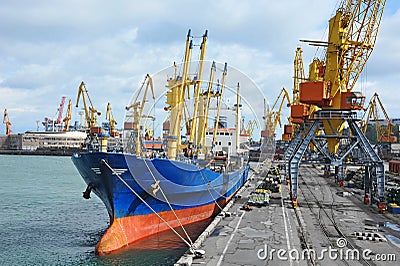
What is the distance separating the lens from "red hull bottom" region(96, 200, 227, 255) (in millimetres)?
18984

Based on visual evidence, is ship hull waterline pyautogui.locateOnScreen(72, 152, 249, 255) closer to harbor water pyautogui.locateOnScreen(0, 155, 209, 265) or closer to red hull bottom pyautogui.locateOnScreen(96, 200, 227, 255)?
red hull bottom pyautogui.locateOnScreen(96, 200, 227, 255)

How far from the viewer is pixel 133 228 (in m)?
20.4

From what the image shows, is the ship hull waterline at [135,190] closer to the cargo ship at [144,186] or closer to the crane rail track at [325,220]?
the cargo ship at [144,186]

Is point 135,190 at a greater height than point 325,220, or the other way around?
point 135,190

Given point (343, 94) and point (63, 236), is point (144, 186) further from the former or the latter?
point (343, 94)

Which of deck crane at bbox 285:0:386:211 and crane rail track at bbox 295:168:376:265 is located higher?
deck crane at bbox 285:0:386:211

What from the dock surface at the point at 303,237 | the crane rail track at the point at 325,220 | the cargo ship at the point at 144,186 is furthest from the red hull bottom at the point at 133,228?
the crane rail track at the point at 325,220

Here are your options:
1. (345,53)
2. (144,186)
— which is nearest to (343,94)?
(345,53)

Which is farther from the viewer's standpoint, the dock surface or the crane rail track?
the crane rail track

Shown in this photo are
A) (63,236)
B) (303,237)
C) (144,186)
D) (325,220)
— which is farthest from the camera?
(63,236)

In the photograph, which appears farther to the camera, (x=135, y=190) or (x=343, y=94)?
(x=343, y=94)

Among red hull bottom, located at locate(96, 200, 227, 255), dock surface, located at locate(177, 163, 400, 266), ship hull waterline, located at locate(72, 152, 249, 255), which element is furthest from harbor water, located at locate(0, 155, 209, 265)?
dock surface, located at locate(177, 163, 400, 266)

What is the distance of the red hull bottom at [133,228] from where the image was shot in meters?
19.0

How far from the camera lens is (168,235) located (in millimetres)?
22219
